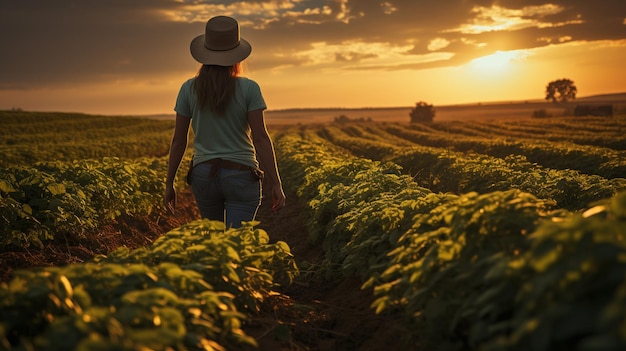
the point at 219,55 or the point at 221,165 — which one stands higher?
the point at 219,55

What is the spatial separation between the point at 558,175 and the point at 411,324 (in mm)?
6635

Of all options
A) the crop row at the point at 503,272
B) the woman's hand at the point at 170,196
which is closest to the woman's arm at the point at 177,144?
the woman's hand at the point at 170,196

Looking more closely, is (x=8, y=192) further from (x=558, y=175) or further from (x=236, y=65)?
(x=558, y=175)

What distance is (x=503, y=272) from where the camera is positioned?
9.09ft

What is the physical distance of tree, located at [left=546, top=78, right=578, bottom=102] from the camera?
130250 mm

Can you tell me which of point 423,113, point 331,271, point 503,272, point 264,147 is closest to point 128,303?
point 503,272

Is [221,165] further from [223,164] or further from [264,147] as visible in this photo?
[264,147]

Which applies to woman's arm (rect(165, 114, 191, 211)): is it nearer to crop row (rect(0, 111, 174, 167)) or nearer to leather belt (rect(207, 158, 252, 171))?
leather belt (rect(207, 158, 252, 171))

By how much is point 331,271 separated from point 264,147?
2252 millimetres

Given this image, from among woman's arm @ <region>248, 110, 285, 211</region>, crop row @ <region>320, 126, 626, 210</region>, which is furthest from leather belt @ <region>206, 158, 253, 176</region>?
crop row @ <region>320, 126, 626, 210</region>

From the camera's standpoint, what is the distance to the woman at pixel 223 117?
453cm

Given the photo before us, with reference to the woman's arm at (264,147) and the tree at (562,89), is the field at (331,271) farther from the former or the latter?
the tree at (562,89)

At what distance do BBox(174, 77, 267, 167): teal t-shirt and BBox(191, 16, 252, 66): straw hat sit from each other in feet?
0.66

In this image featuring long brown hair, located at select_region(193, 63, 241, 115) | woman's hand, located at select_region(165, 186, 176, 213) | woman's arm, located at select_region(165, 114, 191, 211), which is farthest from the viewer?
woman's hand, located at select_region(165, 186, 176, 213)
